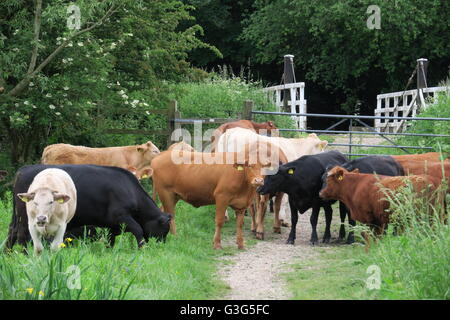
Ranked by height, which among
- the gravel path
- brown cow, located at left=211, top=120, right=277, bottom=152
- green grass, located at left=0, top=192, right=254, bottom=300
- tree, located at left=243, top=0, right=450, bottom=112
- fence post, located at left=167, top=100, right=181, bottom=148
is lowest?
the gravel path

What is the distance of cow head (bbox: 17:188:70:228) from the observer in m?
8.88

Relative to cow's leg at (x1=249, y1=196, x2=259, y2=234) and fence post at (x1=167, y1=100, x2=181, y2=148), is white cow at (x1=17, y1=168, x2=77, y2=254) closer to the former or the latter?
cow's leg at (x1=249, y1=196, x2=259, y2=234)

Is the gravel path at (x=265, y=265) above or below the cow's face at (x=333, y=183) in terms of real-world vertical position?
below

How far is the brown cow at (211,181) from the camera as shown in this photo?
37.9ft

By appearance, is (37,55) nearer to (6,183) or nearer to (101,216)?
(6,183)

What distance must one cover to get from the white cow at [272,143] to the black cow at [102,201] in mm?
2587

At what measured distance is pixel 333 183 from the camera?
1138cm

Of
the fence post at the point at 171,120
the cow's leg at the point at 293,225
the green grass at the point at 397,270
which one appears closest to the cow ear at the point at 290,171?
the cow's leg at the point at 293,225

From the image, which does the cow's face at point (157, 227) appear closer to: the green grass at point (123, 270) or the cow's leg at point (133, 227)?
the green grass at point (123, 270)

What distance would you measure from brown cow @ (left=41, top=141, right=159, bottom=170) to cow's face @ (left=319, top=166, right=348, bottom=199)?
3401 mm

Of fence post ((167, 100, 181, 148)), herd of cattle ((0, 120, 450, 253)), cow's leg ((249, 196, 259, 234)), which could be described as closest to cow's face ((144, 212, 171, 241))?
herd of cattle ((0, 120, 450, 253))

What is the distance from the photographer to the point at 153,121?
18812 millimetres

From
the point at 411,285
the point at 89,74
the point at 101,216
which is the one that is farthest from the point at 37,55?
the point at 411,285
